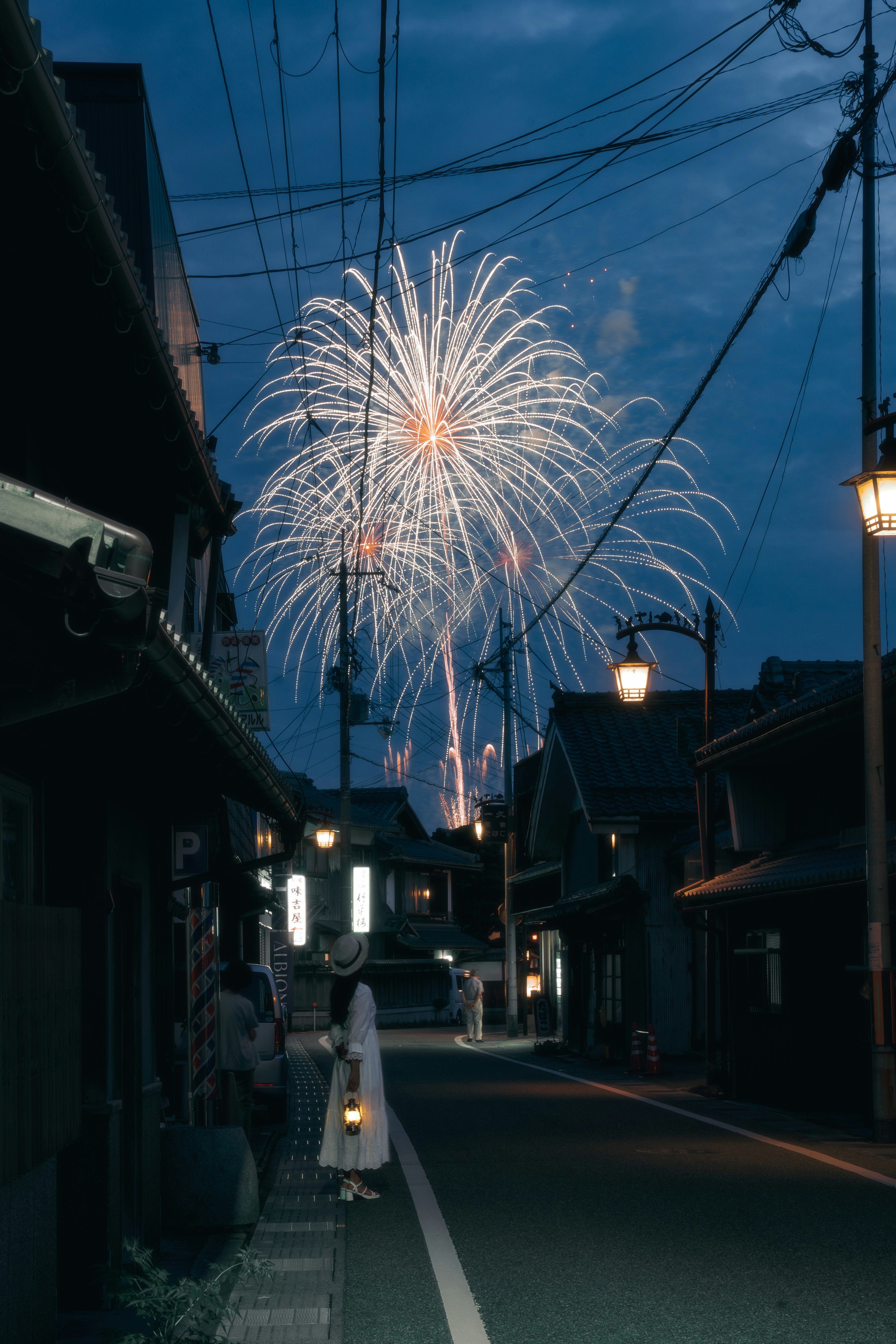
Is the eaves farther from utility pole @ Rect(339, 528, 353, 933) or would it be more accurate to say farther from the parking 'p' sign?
utility pole @ Rect(339, 528, 353, 933)

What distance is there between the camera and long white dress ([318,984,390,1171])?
10227 millimetres

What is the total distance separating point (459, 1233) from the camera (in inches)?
351

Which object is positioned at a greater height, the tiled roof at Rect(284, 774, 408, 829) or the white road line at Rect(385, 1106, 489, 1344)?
the tiled roof at Rect(284, 774, 408, 829)

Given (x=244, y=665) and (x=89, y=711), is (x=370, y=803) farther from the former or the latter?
(x=89, y=711)

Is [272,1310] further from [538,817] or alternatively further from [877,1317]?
[538,817]

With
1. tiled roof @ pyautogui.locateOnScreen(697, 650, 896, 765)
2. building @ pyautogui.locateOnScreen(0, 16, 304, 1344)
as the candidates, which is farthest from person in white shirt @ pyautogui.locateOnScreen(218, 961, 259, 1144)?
tiled roof @ pyautogui.locateOnScreen(697, 650, 896, 765)

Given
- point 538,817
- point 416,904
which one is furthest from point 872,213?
point 416,904

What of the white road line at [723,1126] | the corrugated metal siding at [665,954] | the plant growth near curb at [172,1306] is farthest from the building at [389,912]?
the plant growth near curb at [172,1306]

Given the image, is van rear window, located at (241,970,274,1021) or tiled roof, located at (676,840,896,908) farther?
van rear window, located at (241,970,274,1021)

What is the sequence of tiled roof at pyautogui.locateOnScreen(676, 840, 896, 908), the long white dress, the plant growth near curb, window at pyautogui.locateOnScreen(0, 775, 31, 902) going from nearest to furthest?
the plant growth near curb
window at pyautogui.locateOnScreen(0, 775, 31, 902)
the long white dress
tiled roof at pyautogui.locateOnScreen(676, 840, 896, 908)

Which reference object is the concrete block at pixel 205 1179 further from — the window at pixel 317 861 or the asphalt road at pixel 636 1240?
the window at pixel 317 861

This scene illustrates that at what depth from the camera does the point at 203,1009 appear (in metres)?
12.1

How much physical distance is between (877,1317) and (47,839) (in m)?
4.90

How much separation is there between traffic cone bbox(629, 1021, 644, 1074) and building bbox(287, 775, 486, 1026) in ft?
83.0
